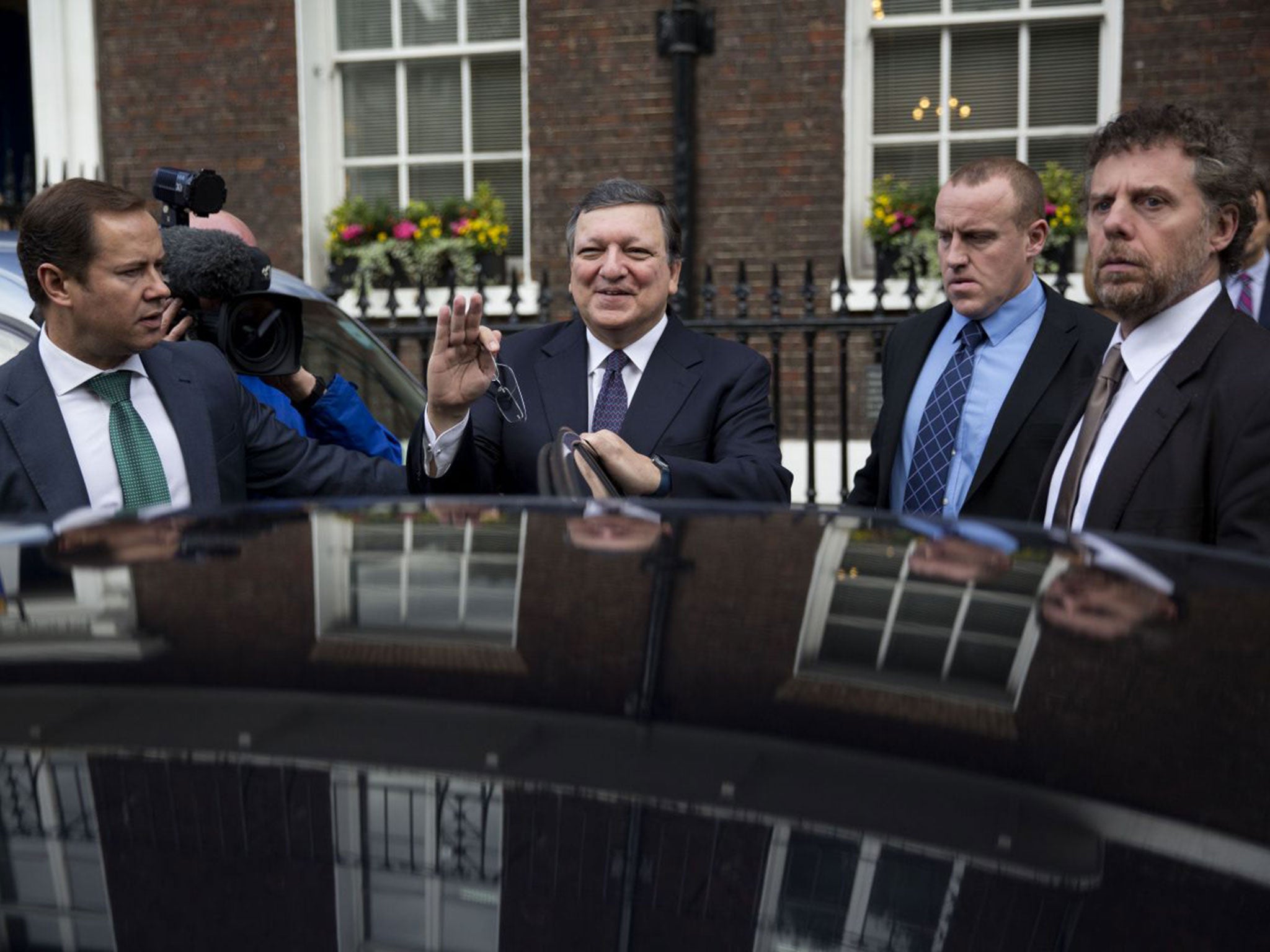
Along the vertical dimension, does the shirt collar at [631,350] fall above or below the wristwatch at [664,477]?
above

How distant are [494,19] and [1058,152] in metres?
3.85

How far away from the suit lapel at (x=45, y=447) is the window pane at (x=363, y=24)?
7.62m

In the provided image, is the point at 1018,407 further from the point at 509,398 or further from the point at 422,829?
the point at 422,829

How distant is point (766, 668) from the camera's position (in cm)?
134

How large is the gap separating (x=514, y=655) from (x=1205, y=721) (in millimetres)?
623

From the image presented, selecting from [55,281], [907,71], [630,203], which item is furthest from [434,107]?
[55,281]

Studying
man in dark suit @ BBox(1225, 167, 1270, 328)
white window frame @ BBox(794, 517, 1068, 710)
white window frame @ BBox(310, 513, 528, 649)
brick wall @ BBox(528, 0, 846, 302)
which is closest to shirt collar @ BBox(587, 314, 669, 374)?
white window frame @ BBox(310, 513, 528, 649)

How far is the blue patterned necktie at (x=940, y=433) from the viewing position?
3.66 metres

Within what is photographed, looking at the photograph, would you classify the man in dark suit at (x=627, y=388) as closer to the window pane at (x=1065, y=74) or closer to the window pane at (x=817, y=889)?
the window pane at (x=817, y=889)

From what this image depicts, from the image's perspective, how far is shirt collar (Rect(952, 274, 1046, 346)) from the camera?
377 cm

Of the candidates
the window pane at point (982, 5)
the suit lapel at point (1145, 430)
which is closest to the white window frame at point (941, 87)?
the window pane at point (982, 5)

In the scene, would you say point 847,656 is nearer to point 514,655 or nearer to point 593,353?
point 514,655

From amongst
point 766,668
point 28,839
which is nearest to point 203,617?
point 28,839

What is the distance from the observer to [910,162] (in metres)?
9.27
